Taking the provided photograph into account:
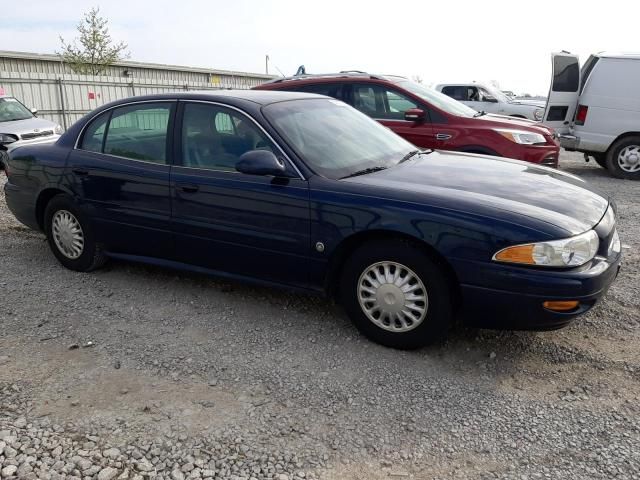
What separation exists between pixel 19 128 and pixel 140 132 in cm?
873

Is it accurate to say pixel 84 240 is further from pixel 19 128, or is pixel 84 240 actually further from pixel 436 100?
pixel 19 128

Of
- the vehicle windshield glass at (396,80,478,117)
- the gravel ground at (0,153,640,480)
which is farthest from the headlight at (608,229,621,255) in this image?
the vehicle windshield glass at (396,80,478,117)

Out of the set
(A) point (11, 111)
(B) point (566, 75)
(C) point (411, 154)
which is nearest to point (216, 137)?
(C) point (411, 154)

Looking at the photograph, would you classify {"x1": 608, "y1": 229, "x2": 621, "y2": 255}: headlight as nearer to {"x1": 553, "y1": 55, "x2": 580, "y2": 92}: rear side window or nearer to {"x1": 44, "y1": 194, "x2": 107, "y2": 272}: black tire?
{"x1": 44, "y1": 194, "x2": 107, "y2": 272}: black tire

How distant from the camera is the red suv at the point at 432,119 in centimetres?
733

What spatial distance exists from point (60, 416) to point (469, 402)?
2.17 m

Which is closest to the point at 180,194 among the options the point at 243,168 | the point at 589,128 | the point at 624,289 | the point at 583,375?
Result: the point at 243,168

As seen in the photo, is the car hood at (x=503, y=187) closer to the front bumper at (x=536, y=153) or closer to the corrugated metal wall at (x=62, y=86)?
the front bumper at (x=536, y=153)

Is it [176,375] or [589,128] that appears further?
[589,128]

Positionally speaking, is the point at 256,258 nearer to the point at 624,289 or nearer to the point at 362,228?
the point at 362,228

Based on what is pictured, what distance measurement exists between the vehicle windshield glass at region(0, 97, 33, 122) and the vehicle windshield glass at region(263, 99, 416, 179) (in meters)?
10.2

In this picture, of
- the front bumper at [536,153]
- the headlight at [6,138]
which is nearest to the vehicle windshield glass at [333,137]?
the front bumper at [536,153]

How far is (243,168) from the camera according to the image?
3.71 meters

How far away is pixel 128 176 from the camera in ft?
14.5
